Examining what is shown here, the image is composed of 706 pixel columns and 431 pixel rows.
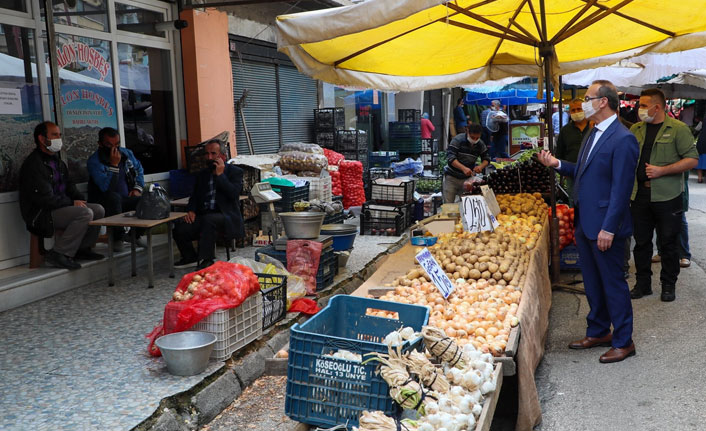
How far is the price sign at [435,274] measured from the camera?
510 centimetres

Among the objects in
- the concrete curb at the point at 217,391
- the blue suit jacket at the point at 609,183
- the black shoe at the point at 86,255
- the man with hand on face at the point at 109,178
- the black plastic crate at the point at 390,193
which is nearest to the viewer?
the concrete curb at the point at 217,391

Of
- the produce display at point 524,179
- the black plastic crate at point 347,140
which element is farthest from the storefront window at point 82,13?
the black plastic crate at point 347,140

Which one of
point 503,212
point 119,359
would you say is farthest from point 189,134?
point 119,359

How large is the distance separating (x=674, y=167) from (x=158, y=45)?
7505 mm

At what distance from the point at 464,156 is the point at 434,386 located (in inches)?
331

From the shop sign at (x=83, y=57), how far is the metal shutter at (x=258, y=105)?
3.45 metres

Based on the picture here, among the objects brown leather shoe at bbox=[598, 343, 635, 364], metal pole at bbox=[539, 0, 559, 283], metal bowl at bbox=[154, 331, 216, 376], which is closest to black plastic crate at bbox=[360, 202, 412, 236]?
metal pole at bbox=[539, 0, 559, 283]

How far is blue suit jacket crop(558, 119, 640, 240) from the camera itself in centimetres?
524

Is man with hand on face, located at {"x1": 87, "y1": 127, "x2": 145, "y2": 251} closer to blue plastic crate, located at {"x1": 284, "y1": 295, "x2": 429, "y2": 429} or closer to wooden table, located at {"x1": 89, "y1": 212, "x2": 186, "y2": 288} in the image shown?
wooden table, located at {"x1": 89, "y1": 212, "x2": 186, "y2": 288}

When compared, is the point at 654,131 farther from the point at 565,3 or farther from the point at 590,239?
the point at 590,239

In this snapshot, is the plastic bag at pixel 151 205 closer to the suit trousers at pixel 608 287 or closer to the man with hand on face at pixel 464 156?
the suit trousers at pixel 608 287

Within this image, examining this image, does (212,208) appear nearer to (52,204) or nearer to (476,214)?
(52,204)

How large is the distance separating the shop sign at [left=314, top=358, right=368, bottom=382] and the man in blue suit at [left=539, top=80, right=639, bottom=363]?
2.97 m

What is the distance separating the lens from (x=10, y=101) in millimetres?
7465
